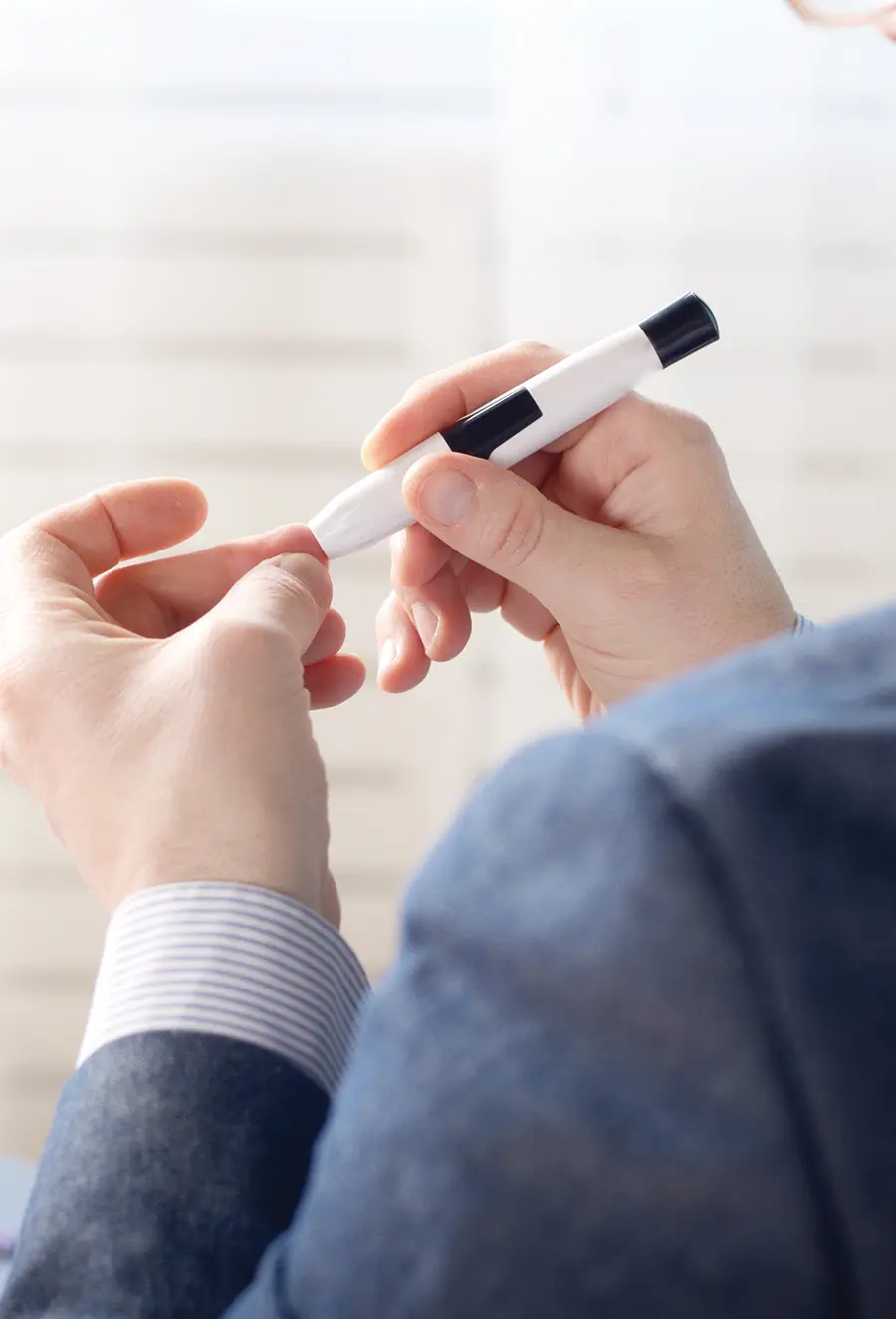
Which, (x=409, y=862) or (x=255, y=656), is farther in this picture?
(x=409, y=862)

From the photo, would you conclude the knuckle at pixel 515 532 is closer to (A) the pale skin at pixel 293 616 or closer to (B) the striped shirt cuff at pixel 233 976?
(A) the pale skin at pixel 293 616

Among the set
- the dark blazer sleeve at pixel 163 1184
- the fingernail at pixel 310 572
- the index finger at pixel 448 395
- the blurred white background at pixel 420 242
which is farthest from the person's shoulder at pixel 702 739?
the blurred white background at pixel 420 242

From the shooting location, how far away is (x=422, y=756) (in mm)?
1283

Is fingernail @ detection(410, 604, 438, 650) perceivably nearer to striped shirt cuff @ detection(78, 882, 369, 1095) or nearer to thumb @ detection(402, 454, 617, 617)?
thumb @ detection(402, 454, 617, 617)

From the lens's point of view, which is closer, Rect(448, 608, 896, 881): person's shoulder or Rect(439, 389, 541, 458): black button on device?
Rect(448, 608, 896, 881): person's shoulder

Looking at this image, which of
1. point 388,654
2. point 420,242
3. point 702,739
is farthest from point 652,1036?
point 420,242

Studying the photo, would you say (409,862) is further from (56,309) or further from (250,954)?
(250,954)

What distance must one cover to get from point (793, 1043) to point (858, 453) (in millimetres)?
1109

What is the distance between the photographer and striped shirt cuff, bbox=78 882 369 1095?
356 mm

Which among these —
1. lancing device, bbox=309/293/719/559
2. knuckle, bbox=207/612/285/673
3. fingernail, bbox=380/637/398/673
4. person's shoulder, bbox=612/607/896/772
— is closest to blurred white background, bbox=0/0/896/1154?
fingernail, bbox=380/637/398/673

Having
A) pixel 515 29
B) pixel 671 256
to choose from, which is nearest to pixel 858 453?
pixel 671 256

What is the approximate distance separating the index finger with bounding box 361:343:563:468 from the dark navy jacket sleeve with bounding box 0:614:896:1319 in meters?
0.51

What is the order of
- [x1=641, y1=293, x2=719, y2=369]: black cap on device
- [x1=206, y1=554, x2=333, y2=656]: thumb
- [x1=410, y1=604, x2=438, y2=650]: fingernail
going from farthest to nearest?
[x1=410, y1=604, x2=438, y2=650]: fingernail < [x1=641, y1=293, x2=719, y2=369]: black cap on device < [x1=206, y1=554, x2=333, y2=656]: thumb

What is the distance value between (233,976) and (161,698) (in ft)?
0.50
